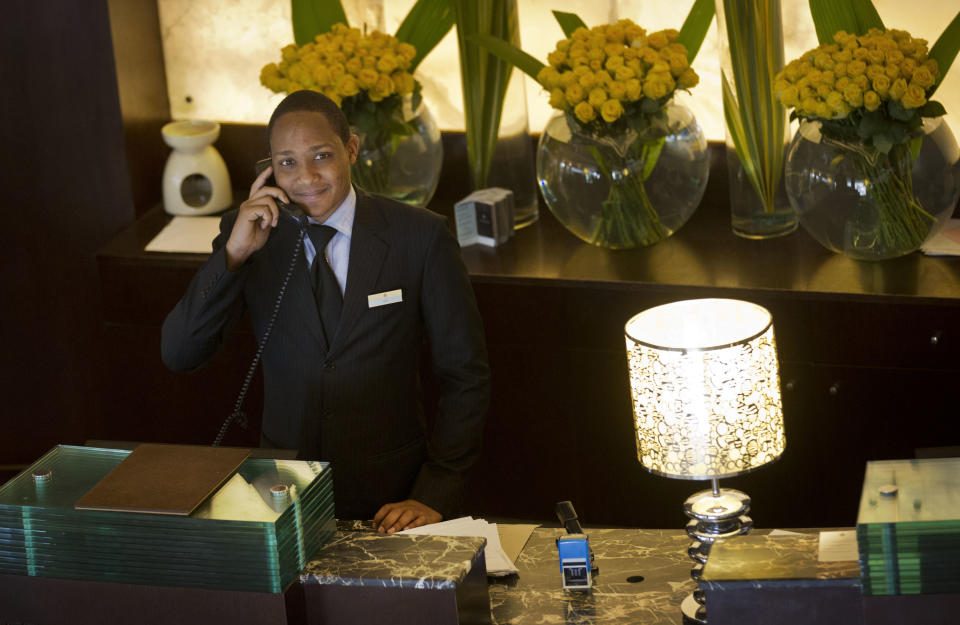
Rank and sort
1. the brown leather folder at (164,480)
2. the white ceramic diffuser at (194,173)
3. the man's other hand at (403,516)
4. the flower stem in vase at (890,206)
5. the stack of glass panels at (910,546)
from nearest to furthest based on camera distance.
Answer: the stack of glass panels at (910,546) < the brown leather folder at (164,480) < the man's other hand at (403,516) < the flower stem in vase at (890,206) < the white ceramic diffuser at (194,173)

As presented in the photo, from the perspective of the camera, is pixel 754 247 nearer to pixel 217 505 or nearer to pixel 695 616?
pixel 695 616

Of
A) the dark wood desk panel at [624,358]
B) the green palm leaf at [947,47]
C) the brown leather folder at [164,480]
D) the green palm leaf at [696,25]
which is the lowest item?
the dark wood desk panel at [624,358]

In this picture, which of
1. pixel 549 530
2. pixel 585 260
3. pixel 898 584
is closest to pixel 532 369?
pixel 585 260

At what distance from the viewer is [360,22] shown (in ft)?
15.5

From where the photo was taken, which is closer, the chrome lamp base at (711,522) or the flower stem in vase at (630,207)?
the chrome lamp base at (711,522)

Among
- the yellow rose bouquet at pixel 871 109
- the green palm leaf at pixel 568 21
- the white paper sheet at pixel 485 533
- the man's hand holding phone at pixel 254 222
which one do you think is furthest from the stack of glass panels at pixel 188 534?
the green palm leaf at pixel 568 21

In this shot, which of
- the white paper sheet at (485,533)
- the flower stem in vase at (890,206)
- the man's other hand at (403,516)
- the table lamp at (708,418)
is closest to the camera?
the table lamp at (708,418)

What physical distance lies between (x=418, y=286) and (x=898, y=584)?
149 cm

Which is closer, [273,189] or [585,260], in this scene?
[273,189]

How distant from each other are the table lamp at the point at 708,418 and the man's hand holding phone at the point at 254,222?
2.99 feet

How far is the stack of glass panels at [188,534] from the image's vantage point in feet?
7.18

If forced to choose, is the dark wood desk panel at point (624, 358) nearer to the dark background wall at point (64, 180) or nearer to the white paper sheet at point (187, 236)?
the white paper sheet at point (187, 236)

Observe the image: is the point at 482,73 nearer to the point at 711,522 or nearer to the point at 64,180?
the point at 64,180

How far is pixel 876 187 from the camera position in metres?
3.72
